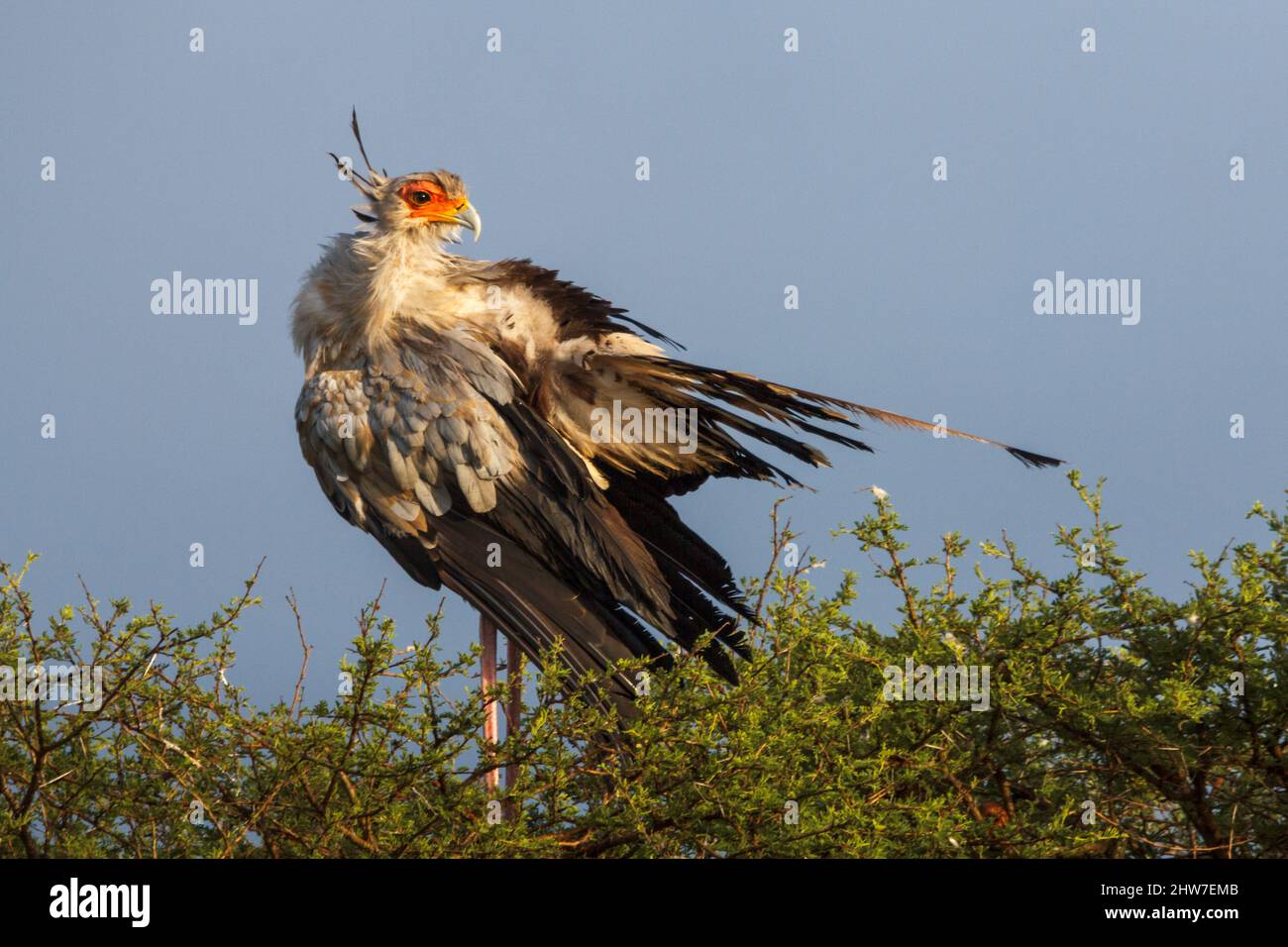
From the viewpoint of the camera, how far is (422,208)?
694 centimetres

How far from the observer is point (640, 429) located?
6688 millimetres

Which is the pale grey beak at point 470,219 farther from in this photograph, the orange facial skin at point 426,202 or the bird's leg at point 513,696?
the bird's leg at point 513,696

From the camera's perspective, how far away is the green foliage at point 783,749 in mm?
4613

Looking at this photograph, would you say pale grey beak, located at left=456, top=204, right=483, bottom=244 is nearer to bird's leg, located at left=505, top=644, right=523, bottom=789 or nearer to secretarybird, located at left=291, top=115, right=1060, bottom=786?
secretarybird, located at left=291, top=115, right=1060, bottom=786

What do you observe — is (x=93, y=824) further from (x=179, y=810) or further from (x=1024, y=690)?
(x=1024, y=690)

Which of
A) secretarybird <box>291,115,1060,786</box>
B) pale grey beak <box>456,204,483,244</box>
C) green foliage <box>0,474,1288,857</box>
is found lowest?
green foliage <box>0,474,1288,857</box>

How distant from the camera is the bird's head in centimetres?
691

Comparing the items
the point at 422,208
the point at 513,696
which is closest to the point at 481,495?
the point at 513,696

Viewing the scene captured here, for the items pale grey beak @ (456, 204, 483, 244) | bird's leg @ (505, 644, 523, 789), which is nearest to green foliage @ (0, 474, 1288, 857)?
bird's leg @ (505, 644, 523, 789)

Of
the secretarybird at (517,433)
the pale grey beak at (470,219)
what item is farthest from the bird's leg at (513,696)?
the pale grey beak at (470,219)

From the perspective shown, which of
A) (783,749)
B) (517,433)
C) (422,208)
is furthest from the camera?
(422,208)

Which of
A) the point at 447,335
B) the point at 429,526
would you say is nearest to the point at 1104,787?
the point at 429,526

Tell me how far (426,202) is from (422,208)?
4 cm

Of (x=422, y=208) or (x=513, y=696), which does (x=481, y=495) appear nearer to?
(x=513, y=696)
